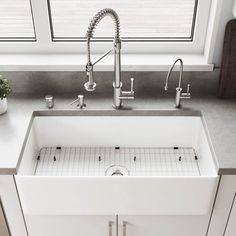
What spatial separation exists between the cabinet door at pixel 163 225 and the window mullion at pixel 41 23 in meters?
0.94

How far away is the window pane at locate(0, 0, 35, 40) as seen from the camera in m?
1.71

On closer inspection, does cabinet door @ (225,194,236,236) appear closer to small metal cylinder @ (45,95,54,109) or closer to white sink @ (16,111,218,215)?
white sink @ (16,111,218,215)

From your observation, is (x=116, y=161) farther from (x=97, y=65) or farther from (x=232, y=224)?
(x=232, y=224)

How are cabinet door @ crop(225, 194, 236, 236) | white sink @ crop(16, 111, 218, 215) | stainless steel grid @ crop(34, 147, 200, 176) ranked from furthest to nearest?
stainless steel grid @ crop(34, 147, 200, 176) < cabinet door @ crop(225, 194, 236, 236) < white sink @ crop(16, 111, 218, 215)

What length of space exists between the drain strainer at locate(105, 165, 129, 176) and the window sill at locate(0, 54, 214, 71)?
478 millimetres

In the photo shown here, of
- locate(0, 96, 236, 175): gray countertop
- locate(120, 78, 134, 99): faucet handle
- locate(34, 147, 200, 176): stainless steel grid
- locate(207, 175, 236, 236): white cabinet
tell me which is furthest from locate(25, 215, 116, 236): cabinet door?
locate(120, 78, 134, 99): faucet handle

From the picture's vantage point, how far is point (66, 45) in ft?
5.92

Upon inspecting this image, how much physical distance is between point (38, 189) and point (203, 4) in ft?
3.69

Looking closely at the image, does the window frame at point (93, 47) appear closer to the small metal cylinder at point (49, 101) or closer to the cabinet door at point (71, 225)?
the small metal cylinder at point (49, 101)

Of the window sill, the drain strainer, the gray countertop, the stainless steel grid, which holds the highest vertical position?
the window sill

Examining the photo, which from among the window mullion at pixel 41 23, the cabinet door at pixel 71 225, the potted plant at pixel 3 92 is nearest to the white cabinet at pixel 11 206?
the cabinet door at pixel 71 225

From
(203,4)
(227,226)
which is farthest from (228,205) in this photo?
(203,4)

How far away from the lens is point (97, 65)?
5.65ft

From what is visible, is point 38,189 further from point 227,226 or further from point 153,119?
point 227,226
